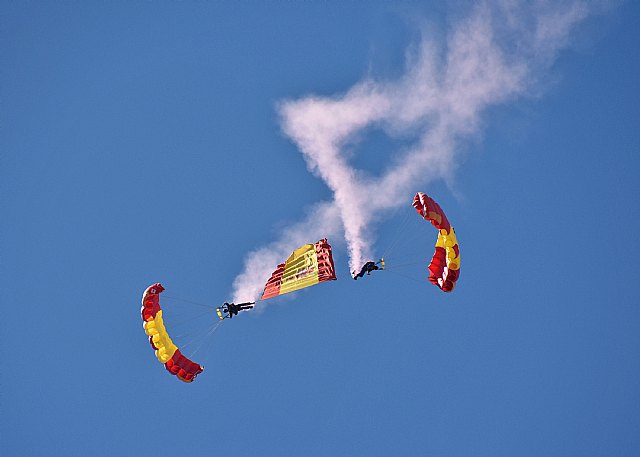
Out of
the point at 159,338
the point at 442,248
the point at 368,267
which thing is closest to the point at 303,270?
the point at 368,267

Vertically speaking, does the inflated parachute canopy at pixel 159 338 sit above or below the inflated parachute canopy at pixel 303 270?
below

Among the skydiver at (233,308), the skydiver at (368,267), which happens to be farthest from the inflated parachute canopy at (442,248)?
the skydiver at (233,308)

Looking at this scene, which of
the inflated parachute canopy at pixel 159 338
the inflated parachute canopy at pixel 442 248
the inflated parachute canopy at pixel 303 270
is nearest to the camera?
the inflated parachute canopy at pixel 442 248

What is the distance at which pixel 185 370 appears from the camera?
32.1m

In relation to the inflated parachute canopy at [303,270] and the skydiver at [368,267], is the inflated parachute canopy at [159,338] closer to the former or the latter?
the inflated parachute canopy at [303,270]

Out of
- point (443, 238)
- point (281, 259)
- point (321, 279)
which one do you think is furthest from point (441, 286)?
point (281, 259)

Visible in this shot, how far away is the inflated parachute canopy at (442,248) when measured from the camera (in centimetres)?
2978

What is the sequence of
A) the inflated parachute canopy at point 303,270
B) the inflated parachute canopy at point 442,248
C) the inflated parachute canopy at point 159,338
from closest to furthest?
the inflated parachute canopy at point 442,248, the inflated parachute canopy at point 303,270, the inflated parachute canopy at point 159,338

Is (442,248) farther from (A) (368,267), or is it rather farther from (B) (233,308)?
(B) (233,308)

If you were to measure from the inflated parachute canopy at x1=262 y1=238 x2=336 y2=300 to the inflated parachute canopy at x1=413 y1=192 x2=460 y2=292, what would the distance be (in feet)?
12.3

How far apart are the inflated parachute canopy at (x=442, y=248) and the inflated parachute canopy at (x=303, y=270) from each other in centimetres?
376

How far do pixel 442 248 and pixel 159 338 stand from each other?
424 inches

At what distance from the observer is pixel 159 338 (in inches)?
1257

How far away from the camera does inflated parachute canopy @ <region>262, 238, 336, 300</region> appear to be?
31.2 m
